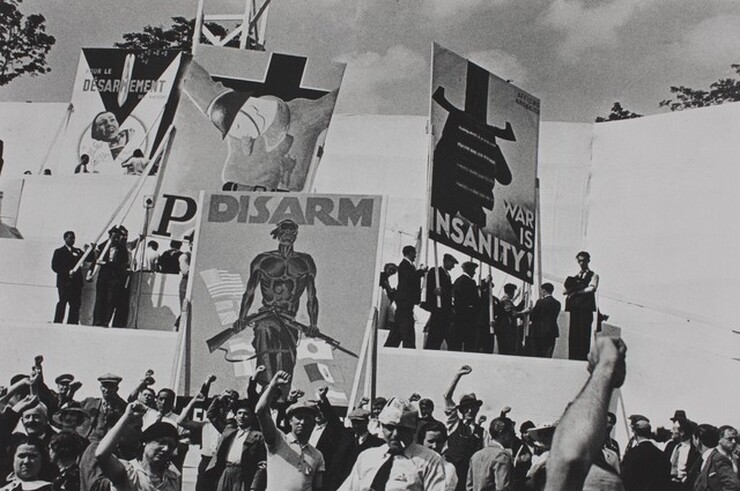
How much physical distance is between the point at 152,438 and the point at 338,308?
7.62 metres

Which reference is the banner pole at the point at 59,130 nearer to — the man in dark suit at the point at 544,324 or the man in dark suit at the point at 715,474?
the man in dark suit at the point at 544,324

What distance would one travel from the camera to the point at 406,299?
1475 centimetres

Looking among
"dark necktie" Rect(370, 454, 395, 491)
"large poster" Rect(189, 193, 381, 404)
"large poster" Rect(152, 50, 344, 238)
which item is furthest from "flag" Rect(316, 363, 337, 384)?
"dark necktie" Rect(370, 454, 395, 491)

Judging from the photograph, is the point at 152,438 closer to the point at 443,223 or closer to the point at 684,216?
the point at 443,223

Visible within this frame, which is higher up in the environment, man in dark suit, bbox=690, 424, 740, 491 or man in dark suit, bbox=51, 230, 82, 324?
man in dark suit, bbox=51, 230, 82, 324

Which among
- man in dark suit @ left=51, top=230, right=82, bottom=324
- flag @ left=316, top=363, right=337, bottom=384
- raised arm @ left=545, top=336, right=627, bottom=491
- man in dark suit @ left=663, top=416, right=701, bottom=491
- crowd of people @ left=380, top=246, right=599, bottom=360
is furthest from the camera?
man in dark suit @ left=51, top=230, right=82, bottom=324

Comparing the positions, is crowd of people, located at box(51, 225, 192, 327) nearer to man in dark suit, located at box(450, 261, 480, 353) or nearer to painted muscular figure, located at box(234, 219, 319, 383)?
painted muscular figure, located at box(234, 219, 319, 383)

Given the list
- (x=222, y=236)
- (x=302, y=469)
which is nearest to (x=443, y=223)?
(x=222, y=236)

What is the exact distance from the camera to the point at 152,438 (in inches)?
231

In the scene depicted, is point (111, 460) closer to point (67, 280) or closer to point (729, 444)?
point (729, 444)

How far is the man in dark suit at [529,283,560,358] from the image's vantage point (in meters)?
14.7

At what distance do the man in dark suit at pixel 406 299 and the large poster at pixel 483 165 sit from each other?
0.49 meters

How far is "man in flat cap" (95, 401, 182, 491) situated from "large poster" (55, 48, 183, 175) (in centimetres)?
1838

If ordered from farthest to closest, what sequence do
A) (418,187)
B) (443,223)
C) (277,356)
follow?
(418,187)
(443,223)
(277,356)
